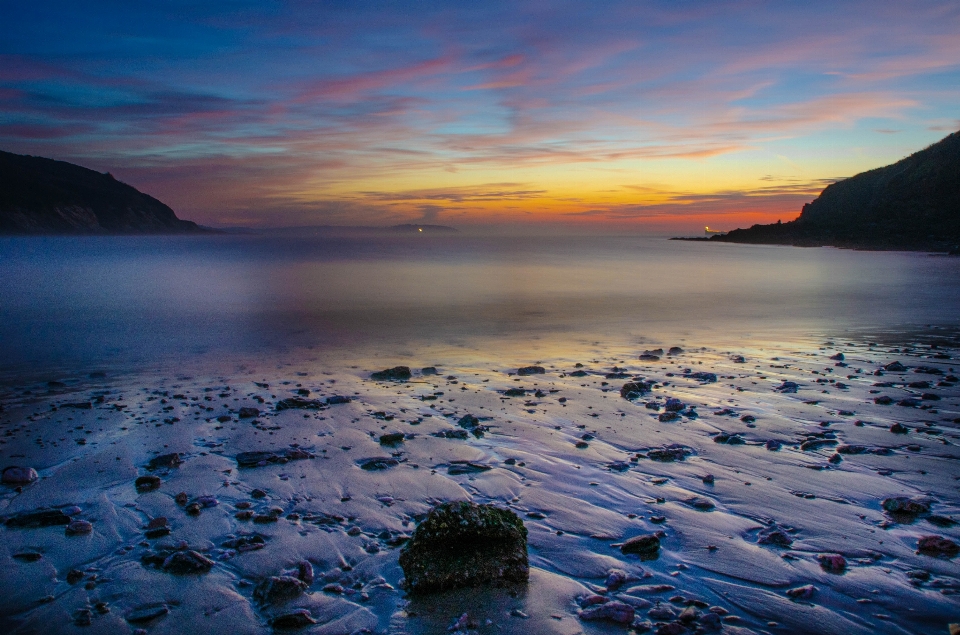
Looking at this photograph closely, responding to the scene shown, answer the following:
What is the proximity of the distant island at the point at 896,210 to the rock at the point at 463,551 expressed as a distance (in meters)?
89.2

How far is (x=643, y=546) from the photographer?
5.48m

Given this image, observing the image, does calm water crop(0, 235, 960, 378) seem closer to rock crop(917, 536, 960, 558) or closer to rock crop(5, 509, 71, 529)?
rock crop(5, 509, 71, 529)

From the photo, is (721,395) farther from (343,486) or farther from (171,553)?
(171,553)

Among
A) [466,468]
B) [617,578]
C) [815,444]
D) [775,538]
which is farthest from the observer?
[815,444]

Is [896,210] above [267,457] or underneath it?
above

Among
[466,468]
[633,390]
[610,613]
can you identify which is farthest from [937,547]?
[633,390]

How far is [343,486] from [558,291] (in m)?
31.2

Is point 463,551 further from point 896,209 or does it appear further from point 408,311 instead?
point 896,209

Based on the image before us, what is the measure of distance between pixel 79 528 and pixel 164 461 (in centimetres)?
179

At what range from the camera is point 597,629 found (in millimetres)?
4398

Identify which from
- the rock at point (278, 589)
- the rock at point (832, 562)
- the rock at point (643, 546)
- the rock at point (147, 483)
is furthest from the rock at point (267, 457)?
the rock at point (832, 562)

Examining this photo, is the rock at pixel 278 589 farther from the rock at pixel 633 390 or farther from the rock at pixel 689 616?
the rock at pixel 633 390

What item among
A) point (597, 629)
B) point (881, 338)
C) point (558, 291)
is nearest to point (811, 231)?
point (558, 291)

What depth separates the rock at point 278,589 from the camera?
479cm
